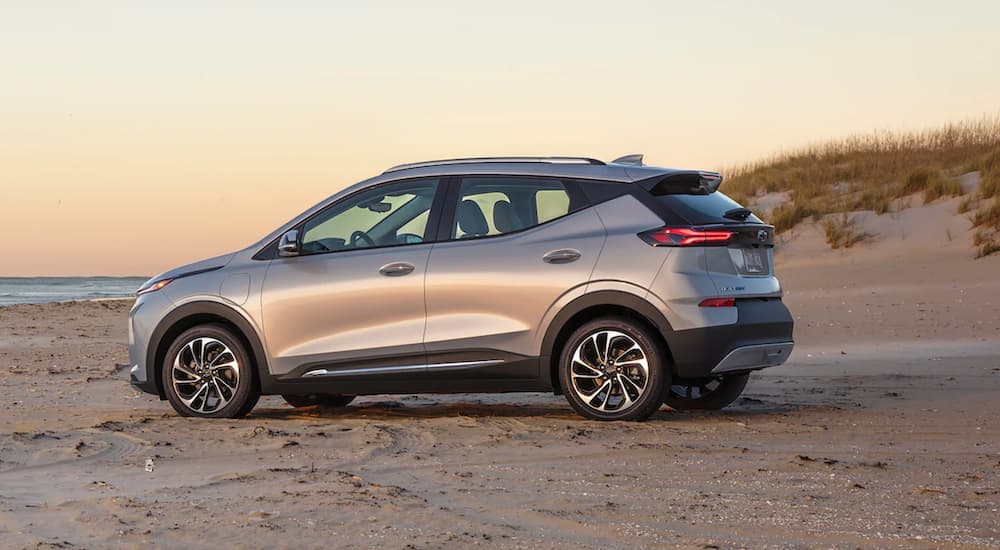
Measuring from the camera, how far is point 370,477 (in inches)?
293

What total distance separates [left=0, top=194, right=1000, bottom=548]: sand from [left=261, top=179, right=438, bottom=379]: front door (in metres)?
0.47

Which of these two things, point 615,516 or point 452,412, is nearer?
point 615,516

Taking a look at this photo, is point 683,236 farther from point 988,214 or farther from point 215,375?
point 988,214

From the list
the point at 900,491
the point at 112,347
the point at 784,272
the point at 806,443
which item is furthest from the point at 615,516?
the point at 784,272

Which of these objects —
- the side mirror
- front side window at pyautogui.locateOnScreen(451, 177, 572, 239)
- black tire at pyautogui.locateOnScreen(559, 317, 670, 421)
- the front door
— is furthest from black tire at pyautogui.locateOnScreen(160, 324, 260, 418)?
black tire at pyautogui.locateOnScreen(559, 317, 670, 421)

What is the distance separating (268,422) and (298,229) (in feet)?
4.62

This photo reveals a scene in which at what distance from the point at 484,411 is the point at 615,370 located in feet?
5.50

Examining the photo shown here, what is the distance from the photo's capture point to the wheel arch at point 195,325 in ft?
34.2

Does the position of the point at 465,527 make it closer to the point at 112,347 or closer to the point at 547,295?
the point at 547,295

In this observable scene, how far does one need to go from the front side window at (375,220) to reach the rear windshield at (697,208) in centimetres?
172


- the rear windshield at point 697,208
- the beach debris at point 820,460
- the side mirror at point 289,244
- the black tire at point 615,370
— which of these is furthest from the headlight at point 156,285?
the beach debris at point 820,460

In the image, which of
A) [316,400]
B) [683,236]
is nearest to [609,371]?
[683,236]

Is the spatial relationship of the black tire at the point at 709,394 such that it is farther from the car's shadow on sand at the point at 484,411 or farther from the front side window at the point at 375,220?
the front side window at the point at 375,220

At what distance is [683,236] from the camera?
941 cm
